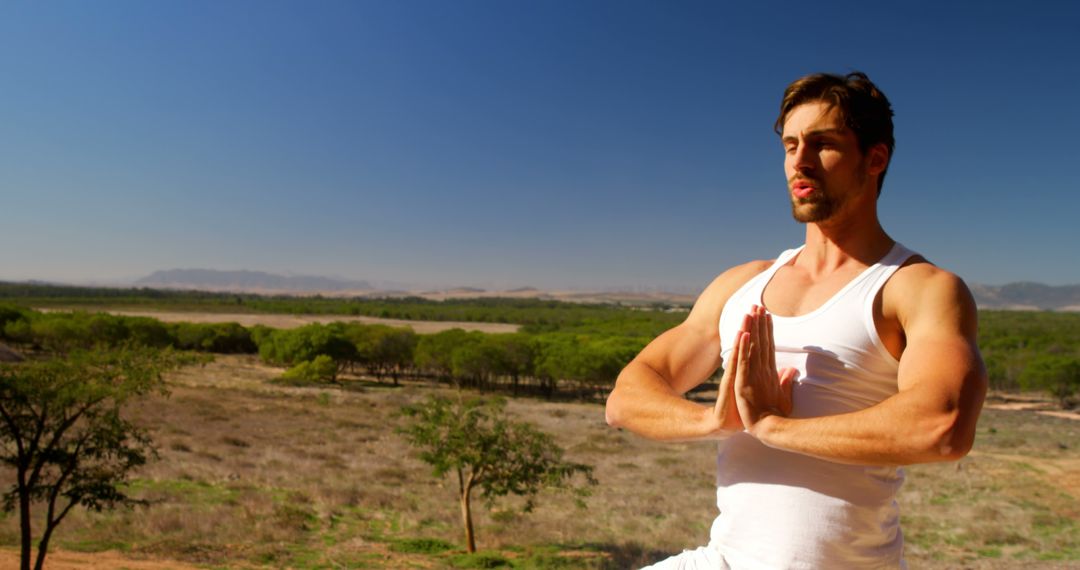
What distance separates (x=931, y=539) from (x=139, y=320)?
71372mm

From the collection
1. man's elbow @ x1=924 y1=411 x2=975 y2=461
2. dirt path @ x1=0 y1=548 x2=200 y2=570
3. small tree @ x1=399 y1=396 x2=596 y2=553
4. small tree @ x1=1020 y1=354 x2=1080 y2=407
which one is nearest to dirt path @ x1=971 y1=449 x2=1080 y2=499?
small tree @ x1=399 y1=396 x2=596 y2=553

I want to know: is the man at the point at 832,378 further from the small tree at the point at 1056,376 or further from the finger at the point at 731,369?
the small tree at the point at 1056,376

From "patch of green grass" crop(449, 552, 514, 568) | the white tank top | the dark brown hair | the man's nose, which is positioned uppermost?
the dark brown hair

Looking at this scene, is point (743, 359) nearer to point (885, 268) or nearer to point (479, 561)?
point (885, 268)

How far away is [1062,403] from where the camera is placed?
54.3 metres

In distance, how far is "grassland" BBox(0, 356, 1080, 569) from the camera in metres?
16.2

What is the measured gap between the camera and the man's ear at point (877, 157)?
1671 mm

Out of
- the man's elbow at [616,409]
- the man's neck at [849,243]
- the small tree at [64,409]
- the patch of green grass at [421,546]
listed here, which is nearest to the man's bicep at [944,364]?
the man's neck at [849,243]

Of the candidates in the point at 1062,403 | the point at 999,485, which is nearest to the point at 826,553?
the point at 999,485

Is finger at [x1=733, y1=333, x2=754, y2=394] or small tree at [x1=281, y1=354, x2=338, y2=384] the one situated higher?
finger at [x1=733, y1=333, x2=754, y2=394]

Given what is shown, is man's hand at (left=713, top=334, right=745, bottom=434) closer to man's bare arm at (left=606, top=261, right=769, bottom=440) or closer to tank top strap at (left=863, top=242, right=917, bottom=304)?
man's bare arm at (left=606, top=261, right=769, bottom=440)

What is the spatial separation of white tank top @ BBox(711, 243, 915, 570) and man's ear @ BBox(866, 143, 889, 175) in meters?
0.23

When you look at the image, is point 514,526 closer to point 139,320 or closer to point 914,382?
point 914,382

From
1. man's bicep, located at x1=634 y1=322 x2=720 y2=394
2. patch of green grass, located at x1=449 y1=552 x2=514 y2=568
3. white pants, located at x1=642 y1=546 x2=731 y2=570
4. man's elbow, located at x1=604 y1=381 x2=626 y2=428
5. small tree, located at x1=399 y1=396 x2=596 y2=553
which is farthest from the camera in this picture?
small tree, located at x1=399 y1=396 x2=596 y2=553
